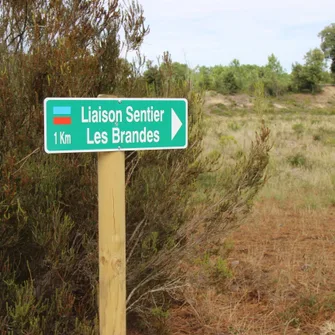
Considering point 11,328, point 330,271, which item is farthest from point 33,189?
point 330,271

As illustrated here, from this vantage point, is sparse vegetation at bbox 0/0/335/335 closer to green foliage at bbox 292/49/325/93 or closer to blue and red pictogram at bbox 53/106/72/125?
blue and red pictogram at bbox 53/106/72/125

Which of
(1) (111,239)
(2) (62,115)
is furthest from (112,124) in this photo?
(1) (111,239)

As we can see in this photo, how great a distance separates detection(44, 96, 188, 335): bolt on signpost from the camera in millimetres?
2551

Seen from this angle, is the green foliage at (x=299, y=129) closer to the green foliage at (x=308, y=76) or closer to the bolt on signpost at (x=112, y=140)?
the bolt on signpost at (x=112, y=140)

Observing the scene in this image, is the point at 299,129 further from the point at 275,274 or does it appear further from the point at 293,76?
the point at 293,76

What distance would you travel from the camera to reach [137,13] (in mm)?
4254

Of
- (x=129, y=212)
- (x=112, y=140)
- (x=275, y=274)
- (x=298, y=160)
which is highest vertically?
(x=112, y=140)

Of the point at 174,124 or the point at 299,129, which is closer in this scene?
the point at 174,124

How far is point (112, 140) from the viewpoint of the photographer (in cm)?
262

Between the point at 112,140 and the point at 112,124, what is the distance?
8 cm

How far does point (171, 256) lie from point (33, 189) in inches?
46.7

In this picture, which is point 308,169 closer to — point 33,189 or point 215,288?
point 215,288

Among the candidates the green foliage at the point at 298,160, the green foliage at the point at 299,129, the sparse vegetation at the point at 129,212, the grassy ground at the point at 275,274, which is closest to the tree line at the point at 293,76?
the green foliage at the point at 299,129

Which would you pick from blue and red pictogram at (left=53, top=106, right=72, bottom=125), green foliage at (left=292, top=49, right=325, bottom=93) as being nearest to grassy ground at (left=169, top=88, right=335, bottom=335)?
blue and red pictogram at (left=53, top=106, right=72, bottom=125)
